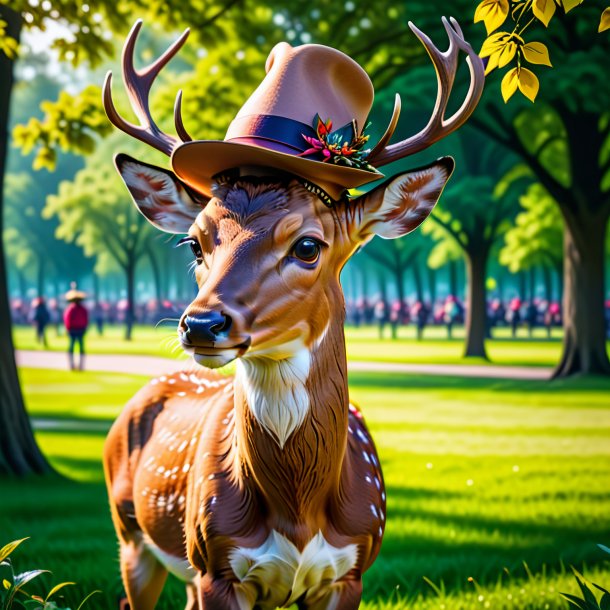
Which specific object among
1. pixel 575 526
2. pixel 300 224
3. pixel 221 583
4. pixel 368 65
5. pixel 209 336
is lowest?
pixel 575 526

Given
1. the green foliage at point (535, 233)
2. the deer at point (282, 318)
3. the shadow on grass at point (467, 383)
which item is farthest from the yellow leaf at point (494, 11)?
the green foliage at point (535, 233)

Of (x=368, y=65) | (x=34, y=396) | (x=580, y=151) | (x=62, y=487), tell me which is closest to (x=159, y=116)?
(x=368, y=65)

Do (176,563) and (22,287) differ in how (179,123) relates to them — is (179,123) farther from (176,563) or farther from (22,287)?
(22,287)

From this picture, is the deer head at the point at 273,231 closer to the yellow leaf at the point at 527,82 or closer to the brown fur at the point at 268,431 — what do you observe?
the brown fur at the point at 268,431

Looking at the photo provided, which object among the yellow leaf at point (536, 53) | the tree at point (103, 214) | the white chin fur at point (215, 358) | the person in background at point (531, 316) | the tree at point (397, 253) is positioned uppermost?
the tree at point (103, 214)

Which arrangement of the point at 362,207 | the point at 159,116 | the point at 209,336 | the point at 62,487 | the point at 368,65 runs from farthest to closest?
1. the point at 159,116
2. the point at 368,65
3. the point at 62,487
4. the point at 362,207
5. the point at 209,336

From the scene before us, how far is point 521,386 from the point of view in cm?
1819

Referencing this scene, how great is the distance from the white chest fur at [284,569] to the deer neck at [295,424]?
0.34 ft

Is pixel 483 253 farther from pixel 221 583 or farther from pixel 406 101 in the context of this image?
pixel 221 583

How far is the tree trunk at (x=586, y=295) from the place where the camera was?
1728 cm

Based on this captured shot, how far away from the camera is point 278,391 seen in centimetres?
329

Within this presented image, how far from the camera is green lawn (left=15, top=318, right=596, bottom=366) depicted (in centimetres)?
2583

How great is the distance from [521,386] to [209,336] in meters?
16.0

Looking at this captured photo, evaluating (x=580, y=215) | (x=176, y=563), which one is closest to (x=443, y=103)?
(x=176, y=563)
